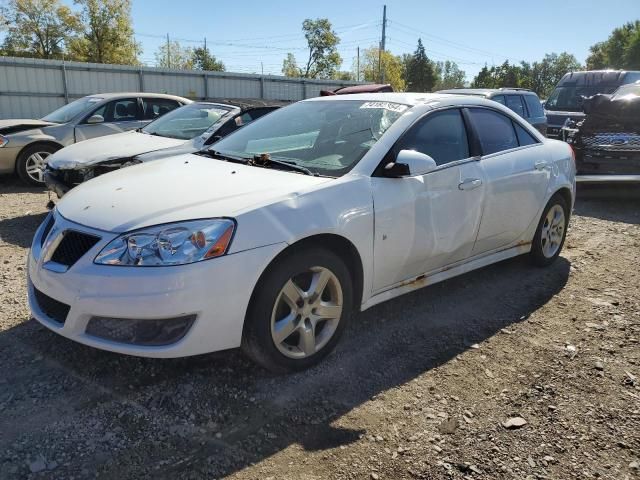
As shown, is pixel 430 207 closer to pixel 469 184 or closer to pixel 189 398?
pixel 469 184

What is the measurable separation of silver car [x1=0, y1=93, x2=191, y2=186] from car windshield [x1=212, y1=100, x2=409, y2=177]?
5394 mm

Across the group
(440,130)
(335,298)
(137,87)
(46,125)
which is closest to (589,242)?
(440,130)

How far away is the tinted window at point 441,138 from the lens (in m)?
3.68

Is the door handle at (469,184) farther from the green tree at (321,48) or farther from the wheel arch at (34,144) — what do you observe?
the green tree at (321,48)

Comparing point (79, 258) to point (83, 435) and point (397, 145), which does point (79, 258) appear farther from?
point (397, 145)

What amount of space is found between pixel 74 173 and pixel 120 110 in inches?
137

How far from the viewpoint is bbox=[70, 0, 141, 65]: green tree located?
3491 centimetres

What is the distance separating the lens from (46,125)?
29.1 ft

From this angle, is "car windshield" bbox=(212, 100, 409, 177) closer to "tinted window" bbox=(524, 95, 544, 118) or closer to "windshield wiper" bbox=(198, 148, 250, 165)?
"windshield wiper" bbox=(198, 148, 250, 165)

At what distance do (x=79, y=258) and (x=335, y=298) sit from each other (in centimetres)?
141

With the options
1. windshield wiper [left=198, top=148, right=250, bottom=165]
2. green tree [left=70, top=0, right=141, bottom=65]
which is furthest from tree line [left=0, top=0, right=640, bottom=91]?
windshield wiper [left=198, top=148, right=250, bottom=165]

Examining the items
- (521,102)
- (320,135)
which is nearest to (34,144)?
(320,135)

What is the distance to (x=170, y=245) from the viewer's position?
267 cm

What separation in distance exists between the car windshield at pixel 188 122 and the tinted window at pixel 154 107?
5.08 feet
